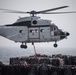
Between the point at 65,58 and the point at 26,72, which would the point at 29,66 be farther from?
the point at 65,58

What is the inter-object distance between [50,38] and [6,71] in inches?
273

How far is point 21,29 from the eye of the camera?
38.0 m

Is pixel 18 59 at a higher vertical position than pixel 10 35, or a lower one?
lower

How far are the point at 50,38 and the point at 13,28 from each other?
487 cm

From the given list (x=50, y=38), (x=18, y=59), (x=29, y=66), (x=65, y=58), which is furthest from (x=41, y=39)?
(x=65, y=58)

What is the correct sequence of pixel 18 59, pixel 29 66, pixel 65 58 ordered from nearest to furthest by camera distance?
pixel 29 66
pixel 18 59
pixel 65 58

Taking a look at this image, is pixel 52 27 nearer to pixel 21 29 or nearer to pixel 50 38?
pixel 50 38

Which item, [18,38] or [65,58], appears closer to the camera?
[18,38]

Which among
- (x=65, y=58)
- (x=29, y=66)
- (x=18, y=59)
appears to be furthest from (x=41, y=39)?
(x=65, y=58)

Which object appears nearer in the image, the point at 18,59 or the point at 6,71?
the point at 6,71

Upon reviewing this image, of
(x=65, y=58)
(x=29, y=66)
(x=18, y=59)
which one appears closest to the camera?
(x=29, y=66)

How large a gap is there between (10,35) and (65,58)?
13.5 metres

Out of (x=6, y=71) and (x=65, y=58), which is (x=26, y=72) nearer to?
(x=6, y=71)

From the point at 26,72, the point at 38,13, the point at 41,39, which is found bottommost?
the point at 26,72
